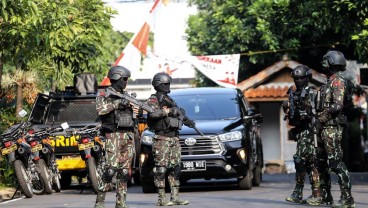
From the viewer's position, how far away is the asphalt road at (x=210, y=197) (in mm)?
15883

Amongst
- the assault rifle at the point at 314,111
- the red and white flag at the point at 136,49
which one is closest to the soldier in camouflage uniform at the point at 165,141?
the assault rifle at the point at 314,111

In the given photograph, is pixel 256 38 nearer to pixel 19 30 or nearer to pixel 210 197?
pixel 19 30

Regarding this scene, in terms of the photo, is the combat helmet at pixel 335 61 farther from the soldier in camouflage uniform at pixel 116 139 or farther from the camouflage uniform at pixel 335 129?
the soldier in camouflage uniform at pixel 116 139

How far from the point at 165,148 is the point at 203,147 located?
305 centimetres

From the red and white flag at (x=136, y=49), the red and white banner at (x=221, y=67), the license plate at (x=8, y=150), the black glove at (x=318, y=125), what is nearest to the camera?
the black glove at (x=318, y=125)

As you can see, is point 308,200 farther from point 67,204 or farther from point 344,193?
point 67,204

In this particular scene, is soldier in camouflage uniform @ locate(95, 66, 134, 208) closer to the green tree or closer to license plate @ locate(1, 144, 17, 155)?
the green tree

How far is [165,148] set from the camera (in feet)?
51.6

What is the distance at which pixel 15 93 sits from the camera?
2712 cm

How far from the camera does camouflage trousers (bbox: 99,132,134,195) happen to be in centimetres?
1408

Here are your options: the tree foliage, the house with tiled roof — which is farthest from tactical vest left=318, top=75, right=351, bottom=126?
the house with tiled roof

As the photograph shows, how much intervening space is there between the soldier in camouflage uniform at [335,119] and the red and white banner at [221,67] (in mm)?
19875

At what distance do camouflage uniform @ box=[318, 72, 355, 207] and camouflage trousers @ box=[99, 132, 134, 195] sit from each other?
2.58 meters

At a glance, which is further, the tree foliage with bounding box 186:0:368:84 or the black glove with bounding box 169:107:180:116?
the tree foliage with bounding box 186:0:368:84
